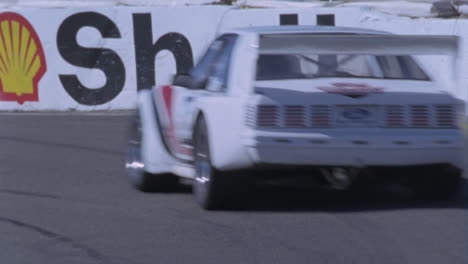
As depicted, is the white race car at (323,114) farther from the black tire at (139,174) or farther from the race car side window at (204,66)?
the black tire at (139,174)

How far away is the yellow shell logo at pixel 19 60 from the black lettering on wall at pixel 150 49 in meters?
1.77

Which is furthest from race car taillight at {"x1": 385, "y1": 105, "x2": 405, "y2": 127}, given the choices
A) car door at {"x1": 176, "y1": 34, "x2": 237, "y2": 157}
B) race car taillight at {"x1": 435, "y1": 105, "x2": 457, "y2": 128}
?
car door at {"x1": 176, "y1": 34, "x2": 237, "y2": 157}

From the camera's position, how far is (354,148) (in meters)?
A: 8.09

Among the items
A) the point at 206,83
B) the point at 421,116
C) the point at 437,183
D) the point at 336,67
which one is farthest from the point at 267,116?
the point at 437,183

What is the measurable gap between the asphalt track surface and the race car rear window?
103cm

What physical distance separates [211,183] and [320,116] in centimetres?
98

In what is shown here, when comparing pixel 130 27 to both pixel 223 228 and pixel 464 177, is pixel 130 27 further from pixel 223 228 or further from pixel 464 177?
pixel 223 228

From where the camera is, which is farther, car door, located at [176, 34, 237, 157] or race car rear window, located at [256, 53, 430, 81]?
car door, located at [176, 34, 237, 157]

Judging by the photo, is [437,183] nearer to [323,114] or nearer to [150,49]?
[323,114]

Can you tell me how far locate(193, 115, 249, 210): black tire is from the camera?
327 inches

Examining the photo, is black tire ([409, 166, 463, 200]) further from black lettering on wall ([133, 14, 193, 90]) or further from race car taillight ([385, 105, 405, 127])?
black lettering on wall ([133, 14, 193, 90])

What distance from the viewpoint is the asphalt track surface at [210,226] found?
6.80 meters

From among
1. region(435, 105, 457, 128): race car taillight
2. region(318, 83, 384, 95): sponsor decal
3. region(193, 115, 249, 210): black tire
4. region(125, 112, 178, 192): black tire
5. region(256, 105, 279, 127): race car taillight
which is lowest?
region(125, 112, 178, 192): black tire

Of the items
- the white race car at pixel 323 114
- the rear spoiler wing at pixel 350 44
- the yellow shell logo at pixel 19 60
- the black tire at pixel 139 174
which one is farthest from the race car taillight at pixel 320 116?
the yellow shell logo at pixel 19 60
